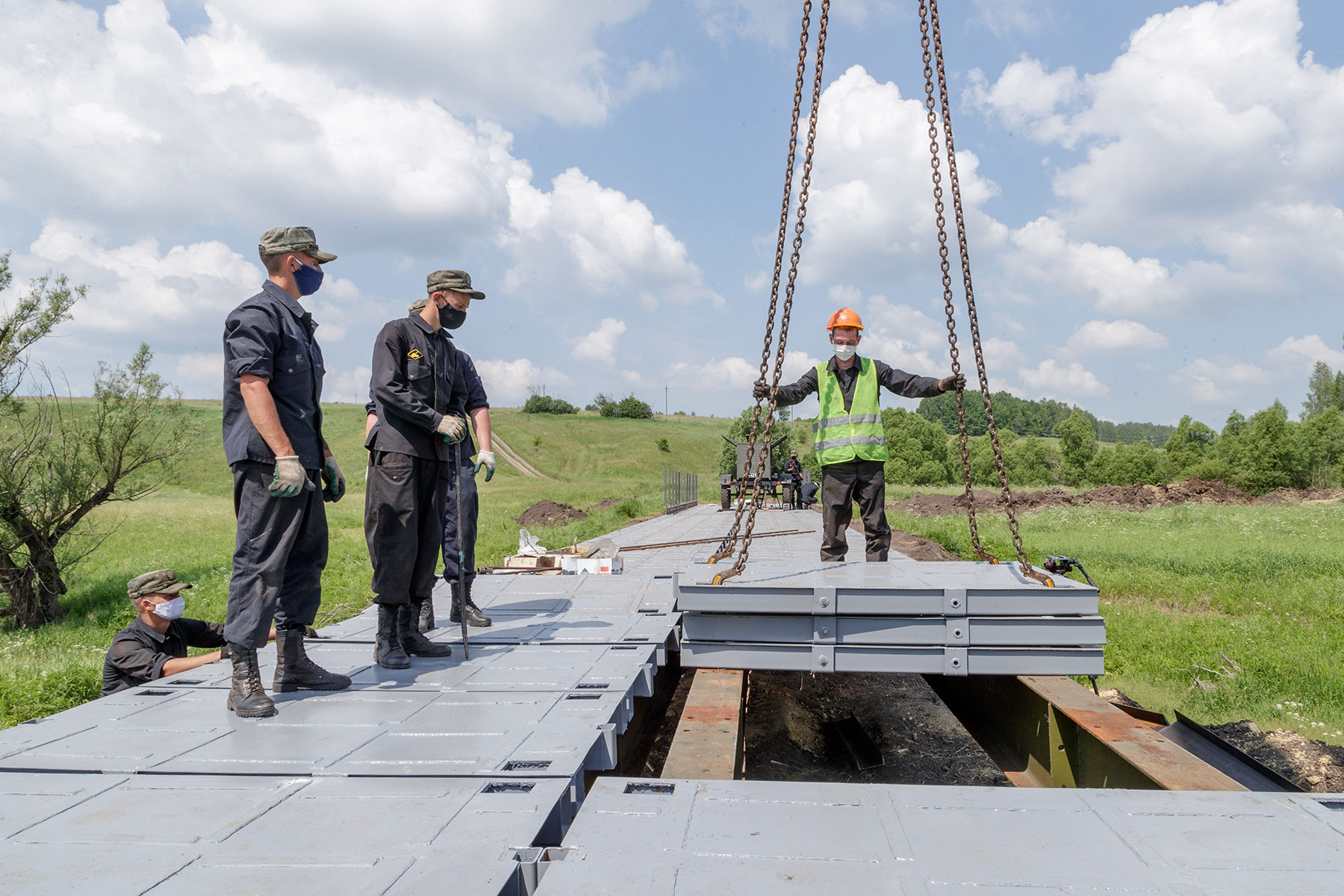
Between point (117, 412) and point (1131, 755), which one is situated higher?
point (117, 412)

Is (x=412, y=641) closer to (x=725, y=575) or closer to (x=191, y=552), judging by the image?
(x=725, y=575)

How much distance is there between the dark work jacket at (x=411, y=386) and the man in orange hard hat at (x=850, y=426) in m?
2.16

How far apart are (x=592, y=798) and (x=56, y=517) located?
13550 mm

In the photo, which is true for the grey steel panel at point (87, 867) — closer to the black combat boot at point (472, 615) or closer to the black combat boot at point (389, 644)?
the black combat boot at point (389, 644)

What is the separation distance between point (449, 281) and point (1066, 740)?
12.4 ft

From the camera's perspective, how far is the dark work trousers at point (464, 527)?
15.2 feet

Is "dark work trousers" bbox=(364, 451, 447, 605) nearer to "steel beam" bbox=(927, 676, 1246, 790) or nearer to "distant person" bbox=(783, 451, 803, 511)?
"steel beam" bbox=(927, 676, 1246, 790)

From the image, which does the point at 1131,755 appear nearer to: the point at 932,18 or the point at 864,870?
the point at 864,870

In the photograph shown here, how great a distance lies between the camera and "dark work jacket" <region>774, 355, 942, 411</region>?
5.29 meters

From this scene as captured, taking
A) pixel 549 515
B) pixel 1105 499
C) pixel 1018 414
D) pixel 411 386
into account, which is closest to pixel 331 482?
pixel 411 386

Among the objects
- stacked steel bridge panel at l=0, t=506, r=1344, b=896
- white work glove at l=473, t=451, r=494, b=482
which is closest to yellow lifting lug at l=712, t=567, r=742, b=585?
stacked steel bridge panel at l=0, t=506, r=1344, b=896

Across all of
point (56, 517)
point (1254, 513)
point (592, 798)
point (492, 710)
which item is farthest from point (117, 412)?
point (1254, 513)

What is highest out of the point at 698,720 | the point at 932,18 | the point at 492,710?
the point at 932,18

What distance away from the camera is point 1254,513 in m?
21.6
